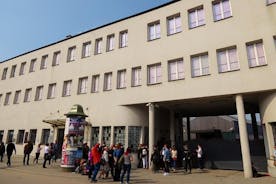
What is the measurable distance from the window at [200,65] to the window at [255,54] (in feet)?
8.88

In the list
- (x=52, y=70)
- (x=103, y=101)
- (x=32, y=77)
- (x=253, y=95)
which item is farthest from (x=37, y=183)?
(x=32, y=77)

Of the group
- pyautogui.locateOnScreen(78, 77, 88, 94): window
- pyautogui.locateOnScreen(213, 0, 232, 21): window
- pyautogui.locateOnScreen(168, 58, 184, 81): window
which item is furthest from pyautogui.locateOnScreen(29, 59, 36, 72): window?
pyautogui.locateOnScreen(213, 0, 232, 21): window

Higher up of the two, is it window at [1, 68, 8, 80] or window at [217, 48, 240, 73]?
window at [1, 68, 8, 80]

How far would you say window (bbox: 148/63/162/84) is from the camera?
57.5 ft

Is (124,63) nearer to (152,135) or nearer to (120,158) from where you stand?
(152,135)

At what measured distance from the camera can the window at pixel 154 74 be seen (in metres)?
17.5

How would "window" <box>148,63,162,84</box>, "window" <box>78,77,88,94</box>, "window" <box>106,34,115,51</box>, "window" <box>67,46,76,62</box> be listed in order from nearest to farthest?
1. "window" <box>148,63,162,84</box>
2. "window" <box>106,34,115,51</box>
3. "window" <box>78,77,88,94</box>
4. "window" <box>67,46,76,62</box>

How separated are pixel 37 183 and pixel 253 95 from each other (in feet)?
43.7

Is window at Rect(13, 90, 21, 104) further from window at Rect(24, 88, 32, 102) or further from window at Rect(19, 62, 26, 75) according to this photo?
window at Rect(19, 62, 26, 75)

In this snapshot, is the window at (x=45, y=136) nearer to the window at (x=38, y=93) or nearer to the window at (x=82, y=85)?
the window at (x=38, y=93)

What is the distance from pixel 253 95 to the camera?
46.8 ft

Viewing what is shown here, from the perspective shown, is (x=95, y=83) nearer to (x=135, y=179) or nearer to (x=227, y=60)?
(x=135, y=179)

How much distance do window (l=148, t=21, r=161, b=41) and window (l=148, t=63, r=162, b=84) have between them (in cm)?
255

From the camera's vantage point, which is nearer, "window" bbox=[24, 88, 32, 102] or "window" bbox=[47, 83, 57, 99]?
"window" bbox=[47, 83, 57, 99]
